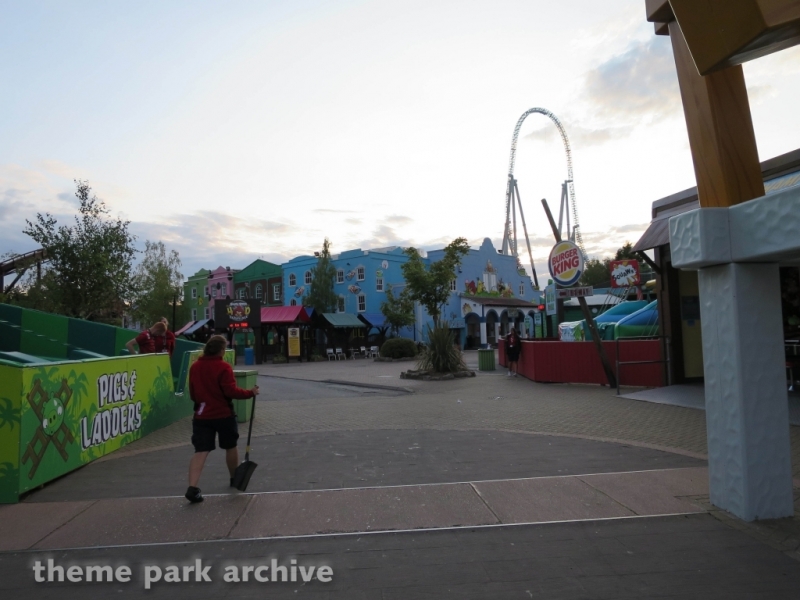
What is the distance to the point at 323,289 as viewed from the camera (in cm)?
4900

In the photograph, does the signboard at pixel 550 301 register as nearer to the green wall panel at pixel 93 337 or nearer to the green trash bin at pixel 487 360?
the green trash bin at pixel 487 360

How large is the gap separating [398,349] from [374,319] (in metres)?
11.6

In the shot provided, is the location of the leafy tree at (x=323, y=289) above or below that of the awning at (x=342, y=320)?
above

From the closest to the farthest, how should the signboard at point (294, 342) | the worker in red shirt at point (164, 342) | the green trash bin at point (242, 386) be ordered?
1. the green trash bin at point (242, 386)
2. the worker in red shirt at point (164, 342)
3. the signboard at point (294, 342)

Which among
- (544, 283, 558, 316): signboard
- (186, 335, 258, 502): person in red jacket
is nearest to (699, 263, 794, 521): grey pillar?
(186, 335, 258, 502): person in red jacket

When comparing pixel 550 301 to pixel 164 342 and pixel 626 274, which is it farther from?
pixel 164 342

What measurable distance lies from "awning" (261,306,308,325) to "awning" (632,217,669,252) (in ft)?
97.1

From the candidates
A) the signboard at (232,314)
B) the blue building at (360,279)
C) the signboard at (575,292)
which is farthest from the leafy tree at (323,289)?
the signboard at (575,292)

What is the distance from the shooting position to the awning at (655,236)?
45.1 feet

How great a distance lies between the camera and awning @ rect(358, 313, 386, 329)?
47906mm

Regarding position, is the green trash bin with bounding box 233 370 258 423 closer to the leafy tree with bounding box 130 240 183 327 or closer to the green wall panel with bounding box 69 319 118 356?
the green wall panel with bounding box 69 319 118 356

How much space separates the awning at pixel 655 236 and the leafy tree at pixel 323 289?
3578cm

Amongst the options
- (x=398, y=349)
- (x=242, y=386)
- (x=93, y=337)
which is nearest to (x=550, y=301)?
(x=398, y=349)

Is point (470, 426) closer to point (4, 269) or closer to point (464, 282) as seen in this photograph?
point (4, 269)
